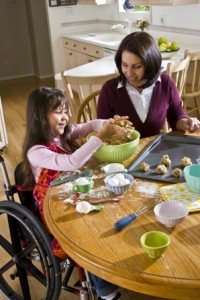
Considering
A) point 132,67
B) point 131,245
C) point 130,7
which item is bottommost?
point 131,245

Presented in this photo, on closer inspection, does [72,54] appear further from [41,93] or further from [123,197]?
[123,197]

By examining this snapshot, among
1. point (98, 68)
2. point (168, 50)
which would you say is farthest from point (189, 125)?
point (168, 50)

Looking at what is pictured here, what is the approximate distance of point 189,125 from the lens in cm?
158

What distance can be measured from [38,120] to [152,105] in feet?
1.91

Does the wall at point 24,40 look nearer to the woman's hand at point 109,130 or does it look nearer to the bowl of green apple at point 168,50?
the bowl of green apple at point 168,50

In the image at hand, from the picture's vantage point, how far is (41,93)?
1.45 meters

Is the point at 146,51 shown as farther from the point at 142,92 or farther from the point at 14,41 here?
the point at 14,41

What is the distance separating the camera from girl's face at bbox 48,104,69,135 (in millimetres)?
1441

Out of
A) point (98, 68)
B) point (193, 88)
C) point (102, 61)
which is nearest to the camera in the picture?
point (98, 68)

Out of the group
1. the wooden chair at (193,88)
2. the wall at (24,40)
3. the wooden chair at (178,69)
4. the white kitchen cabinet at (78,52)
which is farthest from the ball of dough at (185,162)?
the wall at (24,40)

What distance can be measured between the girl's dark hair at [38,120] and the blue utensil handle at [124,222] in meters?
0.56

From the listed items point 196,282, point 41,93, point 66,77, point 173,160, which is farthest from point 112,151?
point 66,77

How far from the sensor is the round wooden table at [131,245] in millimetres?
798

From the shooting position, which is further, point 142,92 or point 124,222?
point 142,92
